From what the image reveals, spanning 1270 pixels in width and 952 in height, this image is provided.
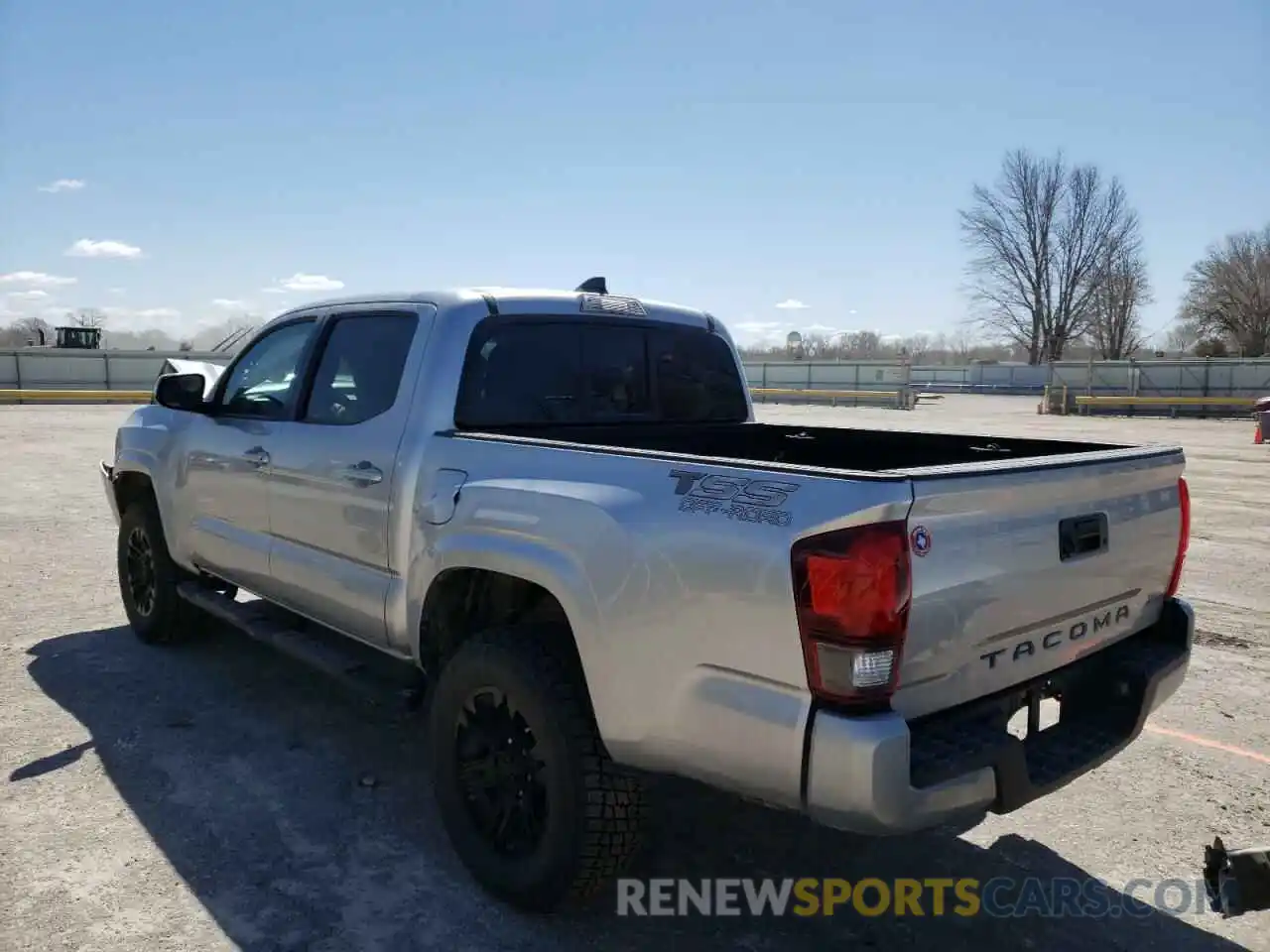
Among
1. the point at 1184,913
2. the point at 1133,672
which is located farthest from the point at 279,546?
the point at 1184,913

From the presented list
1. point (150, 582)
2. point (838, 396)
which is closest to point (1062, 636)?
point (150, 582)

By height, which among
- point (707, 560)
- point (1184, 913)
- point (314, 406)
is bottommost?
point (1184, 913)

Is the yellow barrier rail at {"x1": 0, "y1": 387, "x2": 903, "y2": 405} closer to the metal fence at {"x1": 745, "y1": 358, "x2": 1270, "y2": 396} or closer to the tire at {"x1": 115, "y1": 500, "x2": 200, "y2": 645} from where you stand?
the metal fence at {"x1": 745, "y1": 358, "x2": 1270, "y2": 396}

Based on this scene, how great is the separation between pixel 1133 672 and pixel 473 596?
219 cm

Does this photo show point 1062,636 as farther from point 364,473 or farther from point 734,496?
point 364,473

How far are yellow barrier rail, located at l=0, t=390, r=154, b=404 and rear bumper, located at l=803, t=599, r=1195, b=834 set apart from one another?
34297 millimetres

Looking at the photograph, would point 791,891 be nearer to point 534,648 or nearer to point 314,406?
point 534,648

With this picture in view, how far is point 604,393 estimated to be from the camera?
4.10m

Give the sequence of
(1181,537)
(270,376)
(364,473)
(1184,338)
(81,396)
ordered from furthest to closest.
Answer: (1184,338) → (81,396) → (270,376) → (364,473) → (1181,537)

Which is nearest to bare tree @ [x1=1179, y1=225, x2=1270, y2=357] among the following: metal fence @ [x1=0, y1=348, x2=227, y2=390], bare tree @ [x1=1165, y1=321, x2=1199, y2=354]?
bare tree @ [x1=1165, y1=321, x2=1199, y2=354]

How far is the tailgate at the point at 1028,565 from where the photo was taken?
7.46 feet

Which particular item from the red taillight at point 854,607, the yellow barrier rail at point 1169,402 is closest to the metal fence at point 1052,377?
the yellow barrier rail at point 1169,402

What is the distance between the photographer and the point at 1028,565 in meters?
2.54

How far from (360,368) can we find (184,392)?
53.9 inches
